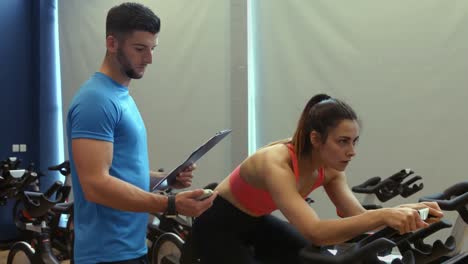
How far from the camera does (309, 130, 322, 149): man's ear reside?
1725 millimetres

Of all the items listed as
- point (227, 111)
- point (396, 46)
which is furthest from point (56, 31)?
point (396, 46)

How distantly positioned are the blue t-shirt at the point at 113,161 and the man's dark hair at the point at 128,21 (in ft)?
0.48

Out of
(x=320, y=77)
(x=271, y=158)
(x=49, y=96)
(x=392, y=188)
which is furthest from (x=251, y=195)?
(x=49, y=96)

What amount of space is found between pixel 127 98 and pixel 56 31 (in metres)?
5.01

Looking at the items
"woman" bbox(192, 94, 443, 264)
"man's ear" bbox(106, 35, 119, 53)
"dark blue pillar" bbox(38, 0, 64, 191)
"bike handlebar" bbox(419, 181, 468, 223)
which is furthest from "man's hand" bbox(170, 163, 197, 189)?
"dark blue pillar" bbox(38, 0, 64, 191)

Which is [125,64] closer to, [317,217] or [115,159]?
[115,159]

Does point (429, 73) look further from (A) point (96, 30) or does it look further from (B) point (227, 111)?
(A) point (96, 30)

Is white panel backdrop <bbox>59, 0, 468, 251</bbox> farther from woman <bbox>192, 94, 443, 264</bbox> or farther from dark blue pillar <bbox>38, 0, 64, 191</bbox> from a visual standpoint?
woman <bbox>192, 94, 443, 264</bbox>

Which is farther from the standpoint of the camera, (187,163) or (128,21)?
(187,163)

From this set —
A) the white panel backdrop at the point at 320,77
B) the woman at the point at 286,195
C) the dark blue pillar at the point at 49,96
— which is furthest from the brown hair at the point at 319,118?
the dark blue pillar at the point at 49,96

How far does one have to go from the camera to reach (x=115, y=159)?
5.01ft

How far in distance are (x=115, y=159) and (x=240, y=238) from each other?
59 cm

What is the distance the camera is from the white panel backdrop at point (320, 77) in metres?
3.64

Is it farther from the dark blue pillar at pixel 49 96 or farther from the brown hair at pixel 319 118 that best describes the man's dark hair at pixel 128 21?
the dark blue pillar at pixel 49 96
